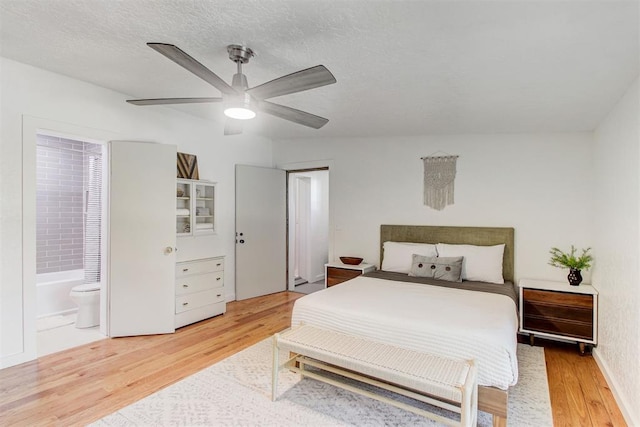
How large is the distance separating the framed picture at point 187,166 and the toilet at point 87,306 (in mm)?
1634

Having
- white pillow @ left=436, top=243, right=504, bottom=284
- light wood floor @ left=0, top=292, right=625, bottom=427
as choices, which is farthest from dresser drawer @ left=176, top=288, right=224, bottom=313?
white pillow @ left=436, top=243, right=504, bottom=284

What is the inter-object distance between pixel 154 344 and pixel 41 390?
95cm

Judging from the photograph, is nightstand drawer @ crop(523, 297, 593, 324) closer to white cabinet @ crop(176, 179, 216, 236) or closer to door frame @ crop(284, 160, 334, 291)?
door frame @ crop(284, 160, 334, 291)

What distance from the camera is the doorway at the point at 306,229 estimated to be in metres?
5.77

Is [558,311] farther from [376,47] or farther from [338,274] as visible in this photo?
[376,47]

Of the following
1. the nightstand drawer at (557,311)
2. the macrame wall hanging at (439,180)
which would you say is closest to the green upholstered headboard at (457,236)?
the macrame wall hanging at (439,180)

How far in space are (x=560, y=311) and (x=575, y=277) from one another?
1.36ft

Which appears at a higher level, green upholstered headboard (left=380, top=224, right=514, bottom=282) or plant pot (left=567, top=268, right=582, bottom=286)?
green upholstered headboard (left=380, top=224, right=514, bottom=282)

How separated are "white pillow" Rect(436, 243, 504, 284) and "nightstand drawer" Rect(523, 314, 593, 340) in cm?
49

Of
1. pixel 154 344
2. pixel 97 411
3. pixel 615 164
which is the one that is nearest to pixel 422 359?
pixel 97 411

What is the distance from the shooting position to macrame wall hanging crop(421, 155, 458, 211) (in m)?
4.30

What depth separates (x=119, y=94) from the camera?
3.47 m

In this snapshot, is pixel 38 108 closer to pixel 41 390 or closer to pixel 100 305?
pixel 100 305

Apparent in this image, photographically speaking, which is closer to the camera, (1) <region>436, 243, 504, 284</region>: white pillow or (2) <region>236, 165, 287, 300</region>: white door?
(1) <region>436, 243, 504, 284</region>: white pillow
